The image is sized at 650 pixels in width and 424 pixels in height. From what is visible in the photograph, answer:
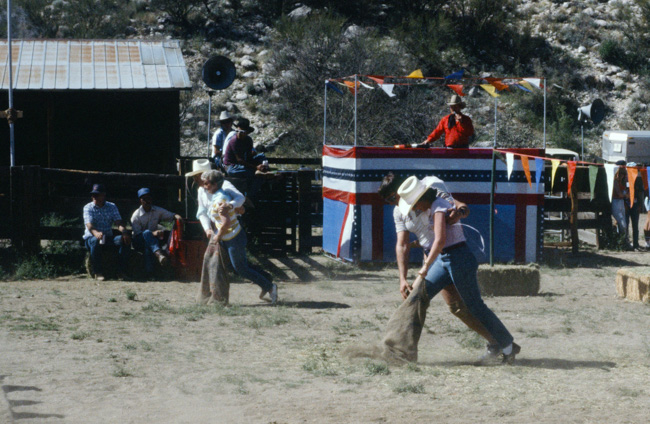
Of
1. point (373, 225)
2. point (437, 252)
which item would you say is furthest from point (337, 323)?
point (373, 225)

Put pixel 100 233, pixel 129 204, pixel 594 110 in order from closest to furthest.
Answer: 1. pixel 100 233
2. pixel 129 204
3. pixel 594 110

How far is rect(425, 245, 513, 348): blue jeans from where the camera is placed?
6703 millimetres

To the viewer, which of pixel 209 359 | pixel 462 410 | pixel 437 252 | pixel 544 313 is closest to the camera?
pixel 462 410

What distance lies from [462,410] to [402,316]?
4.27ft

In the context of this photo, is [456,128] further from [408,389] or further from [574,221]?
[408,389]

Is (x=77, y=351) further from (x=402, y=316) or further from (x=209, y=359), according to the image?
(x=402, y=316)

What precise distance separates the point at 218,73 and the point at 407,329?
10.7 meters

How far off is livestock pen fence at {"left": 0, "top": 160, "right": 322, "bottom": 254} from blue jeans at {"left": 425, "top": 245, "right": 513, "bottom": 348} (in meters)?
5.38

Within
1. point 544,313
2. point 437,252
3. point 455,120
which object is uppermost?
point 455,120

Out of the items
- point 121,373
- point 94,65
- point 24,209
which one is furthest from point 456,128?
point 94,65

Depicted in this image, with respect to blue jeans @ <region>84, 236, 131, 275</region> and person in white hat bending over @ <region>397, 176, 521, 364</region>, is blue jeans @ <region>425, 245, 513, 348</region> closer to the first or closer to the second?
person in white hat bending over @ <region>397, 176, 521, 364</region>

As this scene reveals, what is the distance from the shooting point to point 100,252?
11367 mm

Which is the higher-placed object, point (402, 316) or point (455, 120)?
point (455, 120)

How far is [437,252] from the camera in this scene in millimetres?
6504
